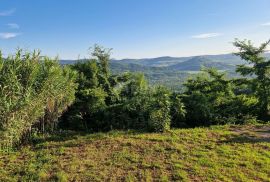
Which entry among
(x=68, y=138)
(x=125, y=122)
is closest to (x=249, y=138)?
(x=125, y=122)

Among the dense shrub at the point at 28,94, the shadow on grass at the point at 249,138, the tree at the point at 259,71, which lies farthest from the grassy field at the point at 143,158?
the tree at the point at 259,71

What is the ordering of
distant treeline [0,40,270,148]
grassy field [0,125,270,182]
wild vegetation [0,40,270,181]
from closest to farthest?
grassy field [0,125,270,182]
wild vegetation [0,40,270,181]
distant treeline [0,40,270,148]

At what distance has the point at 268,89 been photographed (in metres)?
21.5

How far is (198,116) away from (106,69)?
7.71 metres

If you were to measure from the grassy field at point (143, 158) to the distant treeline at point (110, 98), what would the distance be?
132 cm

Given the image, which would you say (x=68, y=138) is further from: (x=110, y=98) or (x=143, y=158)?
(x=110, y=98)

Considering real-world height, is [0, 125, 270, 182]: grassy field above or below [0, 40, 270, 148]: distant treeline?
below

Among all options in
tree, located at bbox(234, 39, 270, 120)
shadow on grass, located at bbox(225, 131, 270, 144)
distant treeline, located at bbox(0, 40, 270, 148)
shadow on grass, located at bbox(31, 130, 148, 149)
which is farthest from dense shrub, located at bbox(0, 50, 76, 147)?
tree, located at bbox(234, 39, 270, 120)

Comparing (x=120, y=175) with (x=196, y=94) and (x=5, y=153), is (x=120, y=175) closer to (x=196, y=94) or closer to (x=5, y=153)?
(x=5, y=153)

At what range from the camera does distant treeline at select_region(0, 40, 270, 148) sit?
12977mm

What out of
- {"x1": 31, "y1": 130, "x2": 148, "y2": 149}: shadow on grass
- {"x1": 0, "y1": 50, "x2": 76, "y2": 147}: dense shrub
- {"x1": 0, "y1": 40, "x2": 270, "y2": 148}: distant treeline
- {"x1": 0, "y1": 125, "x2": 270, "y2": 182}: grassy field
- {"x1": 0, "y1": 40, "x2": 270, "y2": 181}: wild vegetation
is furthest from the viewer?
{"x1": 31, "y1": 130, "x2": 148, "y2": 149}: shadow on grass

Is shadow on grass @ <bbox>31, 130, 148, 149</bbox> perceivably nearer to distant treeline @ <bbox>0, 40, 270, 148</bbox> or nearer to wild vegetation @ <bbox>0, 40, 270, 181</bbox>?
wild vegetation @ <bbox>0, 40, 270, 181</bbox>

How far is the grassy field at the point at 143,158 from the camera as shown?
11.1 m

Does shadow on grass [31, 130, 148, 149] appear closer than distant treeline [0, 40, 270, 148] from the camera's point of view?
No
